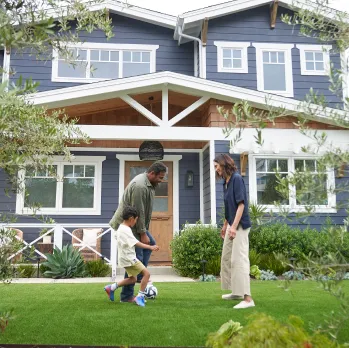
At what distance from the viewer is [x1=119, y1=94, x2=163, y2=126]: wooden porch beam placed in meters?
8.77

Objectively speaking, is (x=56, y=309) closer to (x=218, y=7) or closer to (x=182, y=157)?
(x=182, y=157)

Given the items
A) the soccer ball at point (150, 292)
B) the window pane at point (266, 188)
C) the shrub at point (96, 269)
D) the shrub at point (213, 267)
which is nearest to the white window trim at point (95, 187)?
the shrub at point (96, 269)

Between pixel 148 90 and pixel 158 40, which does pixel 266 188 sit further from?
pixel 158 40

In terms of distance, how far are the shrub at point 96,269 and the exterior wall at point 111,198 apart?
168cm

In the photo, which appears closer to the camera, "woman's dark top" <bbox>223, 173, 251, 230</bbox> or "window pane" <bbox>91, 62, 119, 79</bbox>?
"woman's dark top" <bbox>223, 173, 251, 230</bbox>

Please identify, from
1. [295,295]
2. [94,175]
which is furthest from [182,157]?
[295,295]

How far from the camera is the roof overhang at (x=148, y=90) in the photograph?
28.8 feet

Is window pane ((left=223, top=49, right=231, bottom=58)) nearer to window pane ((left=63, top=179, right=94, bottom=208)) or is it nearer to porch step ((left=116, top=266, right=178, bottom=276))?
window pane ((left=63, top=179, right=94, bottom=208))

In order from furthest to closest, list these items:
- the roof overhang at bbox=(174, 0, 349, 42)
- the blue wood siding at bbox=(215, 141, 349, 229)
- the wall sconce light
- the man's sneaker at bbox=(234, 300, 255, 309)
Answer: the roof overhang at bbox=(174, 0, 349, 42)
the wall sconce light
the blue wood siding at bbox=(215, 141, 349, 229)
the man's sneaker at bbox=(234, 300, 255, 309)

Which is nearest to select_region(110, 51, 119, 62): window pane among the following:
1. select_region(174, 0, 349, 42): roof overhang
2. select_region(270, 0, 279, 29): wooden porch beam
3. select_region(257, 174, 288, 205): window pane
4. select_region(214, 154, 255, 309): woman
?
select_region(174, 0, 349, 42): roof overhang

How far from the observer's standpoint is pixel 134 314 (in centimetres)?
414

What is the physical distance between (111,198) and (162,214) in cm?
129

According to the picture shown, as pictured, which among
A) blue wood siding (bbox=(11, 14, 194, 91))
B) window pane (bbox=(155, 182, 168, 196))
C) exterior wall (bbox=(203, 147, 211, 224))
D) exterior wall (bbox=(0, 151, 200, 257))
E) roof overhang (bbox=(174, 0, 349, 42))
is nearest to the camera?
exterior wall (bbox=(203, 147, 211, 224))

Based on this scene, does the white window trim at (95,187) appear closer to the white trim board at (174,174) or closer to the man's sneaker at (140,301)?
the white trim board at (174,174)
